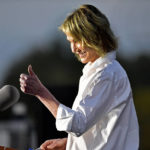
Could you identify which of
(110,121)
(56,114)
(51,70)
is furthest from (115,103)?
(51,70)

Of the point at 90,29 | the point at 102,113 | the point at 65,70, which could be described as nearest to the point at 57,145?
the point at 102,113

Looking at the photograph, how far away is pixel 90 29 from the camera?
51.9 inches

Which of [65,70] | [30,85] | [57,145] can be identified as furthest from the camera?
[65,70]

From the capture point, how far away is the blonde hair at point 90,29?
1.32m

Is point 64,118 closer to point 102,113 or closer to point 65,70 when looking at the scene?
point 102,113

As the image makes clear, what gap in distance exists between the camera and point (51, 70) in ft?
17.9

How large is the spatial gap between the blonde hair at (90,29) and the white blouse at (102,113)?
0.12 feet

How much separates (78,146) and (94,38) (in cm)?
28

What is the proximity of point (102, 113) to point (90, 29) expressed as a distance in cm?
22

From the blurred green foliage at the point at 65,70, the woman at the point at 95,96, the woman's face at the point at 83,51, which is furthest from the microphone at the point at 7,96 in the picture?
the blurred green foliage at the point at 65,70

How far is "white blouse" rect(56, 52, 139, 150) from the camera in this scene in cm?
126

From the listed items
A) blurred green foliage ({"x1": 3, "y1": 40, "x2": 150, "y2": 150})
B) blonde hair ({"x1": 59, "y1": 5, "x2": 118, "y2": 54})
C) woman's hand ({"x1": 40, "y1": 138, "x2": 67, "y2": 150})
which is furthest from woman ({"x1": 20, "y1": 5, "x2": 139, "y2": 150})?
blurred green foliage ({"x1": 3, "y1": 40, "x2": 150, "y2": 150})

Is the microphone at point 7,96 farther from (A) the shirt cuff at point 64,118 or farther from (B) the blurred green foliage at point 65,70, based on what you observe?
(B) the blurred green foliage at point 65,70

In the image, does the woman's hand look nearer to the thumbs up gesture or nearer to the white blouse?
the white blouse
